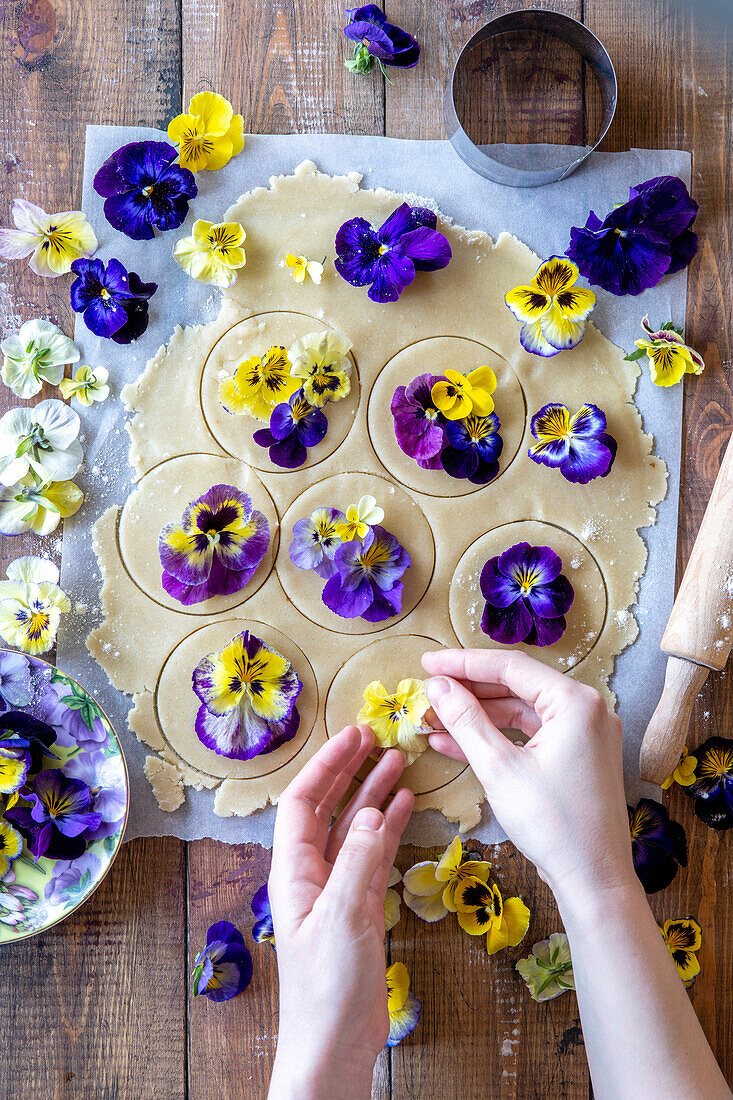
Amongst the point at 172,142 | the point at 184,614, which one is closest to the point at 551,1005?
the point at 184,614

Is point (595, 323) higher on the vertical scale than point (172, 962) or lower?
higher

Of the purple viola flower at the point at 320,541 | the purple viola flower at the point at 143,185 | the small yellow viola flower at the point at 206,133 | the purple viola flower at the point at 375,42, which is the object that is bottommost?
the purple viola flower at the point at 320,541

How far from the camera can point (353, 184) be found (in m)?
0.85

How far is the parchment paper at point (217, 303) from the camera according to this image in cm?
84

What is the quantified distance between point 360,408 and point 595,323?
0.28 m

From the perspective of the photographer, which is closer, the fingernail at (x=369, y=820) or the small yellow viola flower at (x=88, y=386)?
the fingernail at (x=369, y=820)

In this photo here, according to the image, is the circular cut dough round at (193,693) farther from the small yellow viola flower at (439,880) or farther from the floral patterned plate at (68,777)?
the small yellow viola flower at (439,880)

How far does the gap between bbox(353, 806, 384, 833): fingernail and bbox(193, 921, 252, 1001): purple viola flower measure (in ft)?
0.73

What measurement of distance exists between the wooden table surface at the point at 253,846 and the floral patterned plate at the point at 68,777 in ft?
0.16

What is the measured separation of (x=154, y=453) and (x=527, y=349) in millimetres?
425

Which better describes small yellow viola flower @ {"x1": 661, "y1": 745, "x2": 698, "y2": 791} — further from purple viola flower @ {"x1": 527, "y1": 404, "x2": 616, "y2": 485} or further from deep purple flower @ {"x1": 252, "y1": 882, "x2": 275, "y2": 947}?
deep purple flower @ {"x1": 252, "y1": 882, "x2": 275, "y2": 947}

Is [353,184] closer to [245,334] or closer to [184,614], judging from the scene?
[245,334]

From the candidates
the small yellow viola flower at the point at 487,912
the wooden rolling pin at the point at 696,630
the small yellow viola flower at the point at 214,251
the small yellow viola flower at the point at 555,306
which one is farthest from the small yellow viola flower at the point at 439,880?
the small yellow viola flower at the point at 214,251

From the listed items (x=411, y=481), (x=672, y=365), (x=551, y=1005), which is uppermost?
(x=672, y=365)
